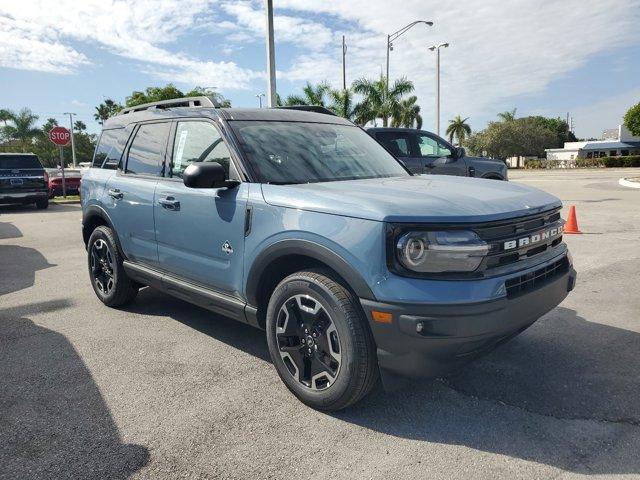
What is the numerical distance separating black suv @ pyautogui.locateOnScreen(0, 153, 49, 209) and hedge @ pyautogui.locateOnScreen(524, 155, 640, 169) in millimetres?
56987

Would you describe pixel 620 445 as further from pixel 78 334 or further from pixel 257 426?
pixel 78 334

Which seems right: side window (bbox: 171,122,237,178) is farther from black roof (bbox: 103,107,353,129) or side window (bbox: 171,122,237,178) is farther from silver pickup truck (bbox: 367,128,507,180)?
silver pickup truck (bbox: 367,128,507,180)

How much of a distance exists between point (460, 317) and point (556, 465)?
86 centimetres

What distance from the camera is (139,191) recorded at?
4.35m

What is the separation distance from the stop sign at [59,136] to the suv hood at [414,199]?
62.6 ft

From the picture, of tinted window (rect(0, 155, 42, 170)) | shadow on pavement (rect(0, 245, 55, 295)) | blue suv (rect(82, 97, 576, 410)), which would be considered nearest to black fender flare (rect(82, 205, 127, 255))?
blue suv (rect(82, 97, 576, 410))

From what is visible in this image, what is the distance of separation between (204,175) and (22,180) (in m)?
15.2

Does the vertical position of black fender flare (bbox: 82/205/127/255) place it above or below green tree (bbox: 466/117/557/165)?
below

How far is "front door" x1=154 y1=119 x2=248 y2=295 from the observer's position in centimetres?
342

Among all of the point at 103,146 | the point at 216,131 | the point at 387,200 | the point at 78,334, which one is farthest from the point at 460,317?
the point at 103,146

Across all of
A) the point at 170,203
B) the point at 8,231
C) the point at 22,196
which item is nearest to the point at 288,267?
the point at 170,203

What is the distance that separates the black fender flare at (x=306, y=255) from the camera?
8.84ft

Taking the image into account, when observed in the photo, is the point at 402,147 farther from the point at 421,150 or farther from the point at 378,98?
the point at 378,98

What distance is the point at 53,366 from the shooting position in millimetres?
3762
